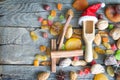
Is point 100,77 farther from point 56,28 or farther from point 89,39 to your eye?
point 56,28

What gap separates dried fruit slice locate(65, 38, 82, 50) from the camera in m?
1.20

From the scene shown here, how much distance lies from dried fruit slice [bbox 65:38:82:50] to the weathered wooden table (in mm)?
64

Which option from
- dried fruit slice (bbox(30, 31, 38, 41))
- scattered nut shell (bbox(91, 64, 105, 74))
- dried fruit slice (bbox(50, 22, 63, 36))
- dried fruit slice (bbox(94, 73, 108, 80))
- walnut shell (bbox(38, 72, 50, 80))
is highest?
dried fruit slice (bbox(50, 22, 63, 36))

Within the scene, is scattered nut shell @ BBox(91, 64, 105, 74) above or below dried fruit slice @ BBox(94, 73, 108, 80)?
above

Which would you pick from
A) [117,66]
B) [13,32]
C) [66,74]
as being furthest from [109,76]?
[13,32]

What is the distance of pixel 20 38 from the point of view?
121 centimetres

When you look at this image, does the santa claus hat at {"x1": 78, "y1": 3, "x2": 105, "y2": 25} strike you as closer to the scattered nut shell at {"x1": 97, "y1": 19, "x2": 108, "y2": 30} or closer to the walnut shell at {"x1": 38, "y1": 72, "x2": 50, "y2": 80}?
the scattered nut shell at {"x1": 97, "y1": 19, "x2": 108, "y2": 30}

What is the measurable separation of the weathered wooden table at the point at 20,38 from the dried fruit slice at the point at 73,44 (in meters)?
Result: 0.06

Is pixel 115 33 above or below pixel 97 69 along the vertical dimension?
above

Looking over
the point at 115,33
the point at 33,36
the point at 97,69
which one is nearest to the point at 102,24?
the point at 115,33

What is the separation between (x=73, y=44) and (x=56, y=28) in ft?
0.31

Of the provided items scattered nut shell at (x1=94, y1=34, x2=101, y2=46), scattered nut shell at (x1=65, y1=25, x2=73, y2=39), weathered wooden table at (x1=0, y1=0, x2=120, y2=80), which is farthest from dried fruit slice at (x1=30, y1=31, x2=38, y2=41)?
scattered nut shell at (x1=94, y1=34, x2=101, y2=46)

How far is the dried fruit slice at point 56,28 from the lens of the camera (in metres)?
1.19

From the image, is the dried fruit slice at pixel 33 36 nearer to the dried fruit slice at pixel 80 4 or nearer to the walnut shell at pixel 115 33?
the dried fruit slice at pixel 80 4
